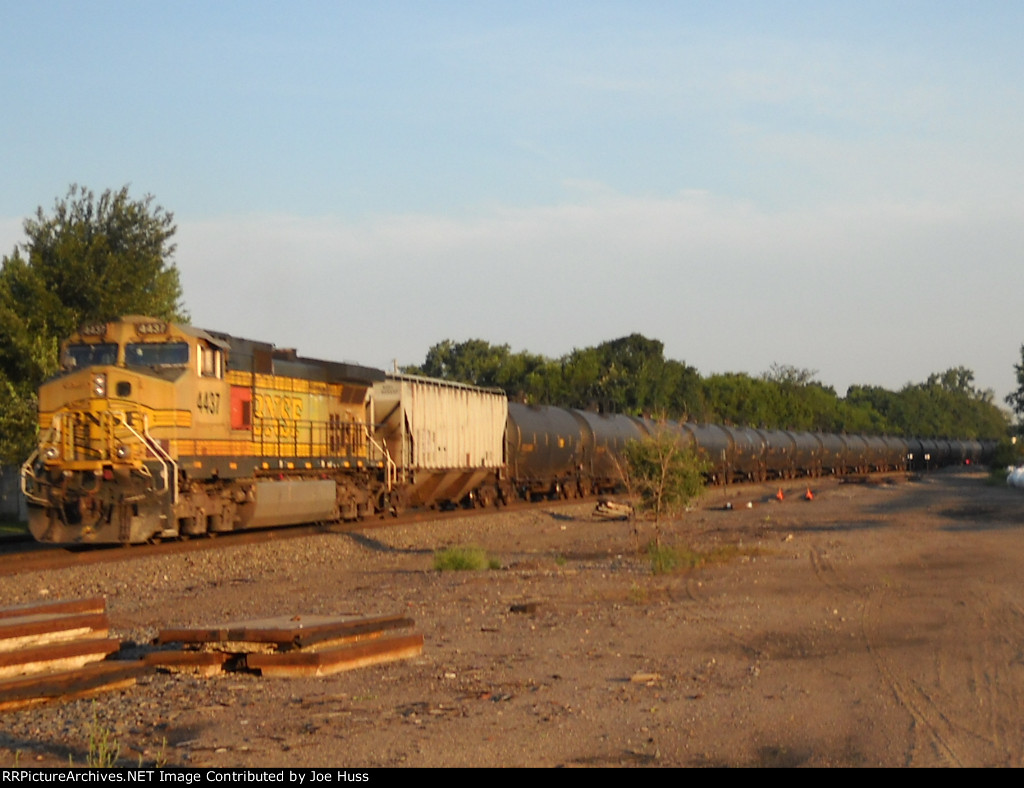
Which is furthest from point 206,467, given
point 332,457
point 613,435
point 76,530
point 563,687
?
point 613,435

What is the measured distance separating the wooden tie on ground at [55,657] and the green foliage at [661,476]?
1356cm

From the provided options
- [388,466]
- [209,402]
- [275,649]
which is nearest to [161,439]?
[209,402]

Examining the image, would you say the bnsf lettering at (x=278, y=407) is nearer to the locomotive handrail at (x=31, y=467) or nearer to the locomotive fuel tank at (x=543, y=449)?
the locomotive handrail at (x=31, y=467)

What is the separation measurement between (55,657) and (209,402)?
1062 cm

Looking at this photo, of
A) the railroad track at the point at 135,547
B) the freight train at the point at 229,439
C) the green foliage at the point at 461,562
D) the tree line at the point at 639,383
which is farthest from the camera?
the tree line at the point at 639,383

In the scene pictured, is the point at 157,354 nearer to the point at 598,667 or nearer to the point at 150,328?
the point at 150,328

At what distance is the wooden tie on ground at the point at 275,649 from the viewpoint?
8234 mm

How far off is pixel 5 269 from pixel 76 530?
1270cm

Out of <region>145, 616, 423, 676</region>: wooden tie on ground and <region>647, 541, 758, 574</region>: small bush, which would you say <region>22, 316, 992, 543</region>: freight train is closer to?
<region>647, 541, 758, 574</region>: small bush

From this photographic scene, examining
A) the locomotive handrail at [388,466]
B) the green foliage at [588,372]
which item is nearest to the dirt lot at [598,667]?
the locomotive handrail at [388,466]

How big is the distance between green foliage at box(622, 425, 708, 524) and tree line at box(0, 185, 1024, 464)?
5034mm

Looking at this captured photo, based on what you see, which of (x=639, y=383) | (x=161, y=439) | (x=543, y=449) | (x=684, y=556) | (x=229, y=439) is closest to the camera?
(x=684, y=556)

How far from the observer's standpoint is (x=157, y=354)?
18016mm

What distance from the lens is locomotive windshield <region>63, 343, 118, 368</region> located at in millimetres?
18016
